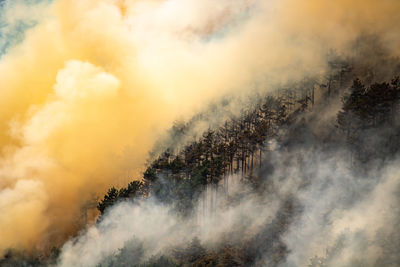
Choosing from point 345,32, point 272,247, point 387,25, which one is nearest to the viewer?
point 272,247

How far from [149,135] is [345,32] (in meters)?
25.1

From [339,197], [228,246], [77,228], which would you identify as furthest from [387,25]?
[77,228]

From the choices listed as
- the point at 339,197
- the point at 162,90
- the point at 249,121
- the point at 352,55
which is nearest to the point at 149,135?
the point at 162,90

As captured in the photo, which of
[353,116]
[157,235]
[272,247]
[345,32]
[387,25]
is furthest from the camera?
[345,32]

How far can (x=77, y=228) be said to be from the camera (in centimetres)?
3067

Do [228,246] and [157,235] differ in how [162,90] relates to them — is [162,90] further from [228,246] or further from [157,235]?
[228,246]

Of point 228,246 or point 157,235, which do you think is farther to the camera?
point 157,235

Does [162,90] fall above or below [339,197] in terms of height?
above

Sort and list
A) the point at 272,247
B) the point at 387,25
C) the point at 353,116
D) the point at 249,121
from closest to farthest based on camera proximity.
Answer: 1. the point at 272,247
2. the point at 353,116
3. the point at 249,121
4. the point at 387,25

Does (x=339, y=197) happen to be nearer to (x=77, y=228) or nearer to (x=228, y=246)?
(x=228, y=246)

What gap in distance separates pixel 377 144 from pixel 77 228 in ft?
77.8

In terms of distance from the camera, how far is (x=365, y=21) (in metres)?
43.1

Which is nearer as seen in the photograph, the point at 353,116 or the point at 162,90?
the point at 353,116

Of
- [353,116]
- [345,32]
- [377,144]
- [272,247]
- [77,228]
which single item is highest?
[345,32]
